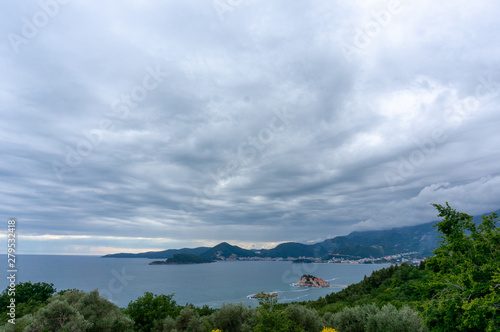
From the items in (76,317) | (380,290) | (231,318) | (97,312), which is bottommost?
(380,290)

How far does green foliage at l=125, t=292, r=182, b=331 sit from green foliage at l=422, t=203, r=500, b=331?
25.1m

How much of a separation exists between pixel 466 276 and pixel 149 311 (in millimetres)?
28611

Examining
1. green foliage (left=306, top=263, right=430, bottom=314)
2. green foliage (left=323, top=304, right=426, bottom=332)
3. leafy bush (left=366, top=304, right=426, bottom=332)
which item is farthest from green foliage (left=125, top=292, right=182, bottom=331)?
green foliage (left=306, top=263, right=430, bottom=314)

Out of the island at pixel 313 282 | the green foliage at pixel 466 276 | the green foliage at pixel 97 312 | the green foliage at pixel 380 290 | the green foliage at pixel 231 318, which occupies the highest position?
the green foliage at pixel 466 276

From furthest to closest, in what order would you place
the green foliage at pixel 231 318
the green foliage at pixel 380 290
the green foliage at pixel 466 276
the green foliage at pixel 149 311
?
the green foliage at pixel 380 290 → the green foliage at pixel 149 311 → the green foliage at pixel 231 318 → the green foliage at pixel 466 276

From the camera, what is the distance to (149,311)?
1100 inches

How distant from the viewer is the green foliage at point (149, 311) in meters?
27.3

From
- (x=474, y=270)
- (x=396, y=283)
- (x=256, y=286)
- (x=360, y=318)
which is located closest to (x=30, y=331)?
(x=360, y=318)

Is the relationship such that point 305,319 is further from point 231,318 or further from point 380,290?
point 380,290

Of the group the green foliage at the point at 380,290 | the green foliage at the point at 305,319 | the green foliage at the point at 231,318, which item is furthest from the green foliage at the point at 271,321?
the green foliage at the point at 380,290

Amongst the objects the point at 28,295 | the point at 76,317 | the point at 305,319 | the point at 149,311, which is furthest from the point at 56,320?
the point at 28,295

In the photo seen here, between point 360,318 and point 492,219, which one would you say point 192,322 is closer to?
point 360,318

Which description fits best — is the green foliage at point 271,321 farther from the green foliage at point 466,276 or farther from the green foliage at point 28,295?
the green foliage at point 28,295

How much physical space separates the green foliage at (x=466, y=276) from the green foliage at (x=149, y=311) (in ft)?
82.4
